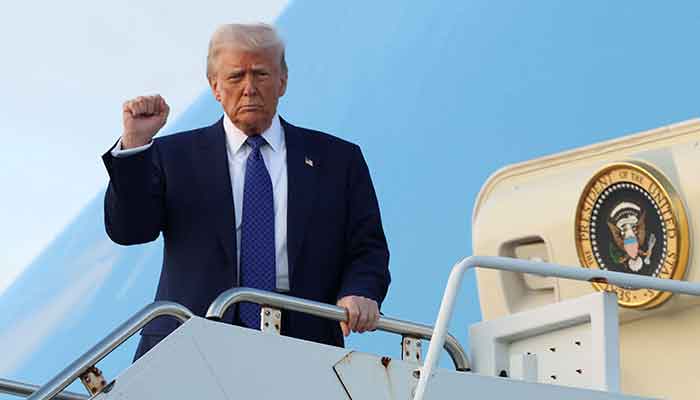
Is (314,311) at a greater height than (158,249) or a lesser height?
greater

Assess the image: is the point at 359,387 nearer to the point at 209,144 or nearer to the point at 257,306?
the point at 257,306

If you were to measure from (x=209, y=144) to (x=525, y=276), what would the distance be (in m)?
2.98

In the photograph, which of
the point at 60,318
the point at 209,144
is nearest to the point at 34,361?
the point at 60,318

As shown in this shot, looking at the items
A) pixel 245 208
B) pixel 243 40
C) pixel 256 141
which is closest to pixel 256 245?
pixel 245 208

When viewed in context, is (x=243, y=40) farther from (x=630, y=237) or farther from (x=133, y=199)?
(x=630, y=237)

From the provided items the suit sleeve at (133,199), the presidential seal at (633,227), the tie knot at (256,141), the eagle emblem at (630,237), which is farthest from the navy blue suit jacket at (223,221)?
the eagle emblem at (630,237)

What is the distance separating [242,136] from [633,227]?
278 cm

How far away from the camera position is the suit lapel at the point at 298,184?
6125 millimetres

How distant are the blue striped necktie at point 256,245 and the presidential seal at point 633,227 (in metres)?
2.43

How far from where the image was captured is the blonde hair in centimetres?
612

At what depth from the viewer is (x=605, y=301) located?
20.7ft

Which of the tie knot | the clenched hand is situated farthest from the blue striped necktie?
the clenched hand

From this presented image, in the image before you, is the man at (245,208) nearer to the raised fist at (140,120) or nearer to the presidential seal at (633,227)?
the raised fist at (140,120)

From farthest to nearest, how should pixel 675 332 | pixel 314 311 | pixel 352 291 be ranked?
1. pixel 675 332
2. pixel 352 291
3. pixel 314 311
